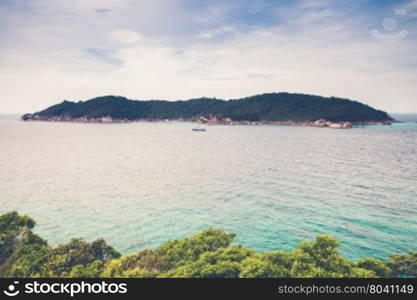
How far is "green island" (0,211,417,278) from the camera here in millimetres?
16281

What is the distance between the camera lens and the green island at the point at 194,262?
16281mm

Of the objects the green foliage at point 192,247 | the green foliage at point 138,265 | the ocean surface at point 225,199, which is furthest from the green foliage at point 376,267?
the green foliage at point 138,265

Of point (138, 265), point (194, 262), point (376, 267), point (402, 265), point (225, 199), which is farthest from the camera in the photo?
point (225, 199)

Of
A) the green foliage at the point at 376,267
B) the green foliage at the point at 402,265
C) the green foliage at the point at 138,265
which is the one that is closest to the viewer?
the green foliage at the point at 138,265

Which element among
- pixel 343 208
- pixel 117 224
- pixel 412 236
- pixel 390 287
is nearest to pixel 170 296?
pixel 390 287

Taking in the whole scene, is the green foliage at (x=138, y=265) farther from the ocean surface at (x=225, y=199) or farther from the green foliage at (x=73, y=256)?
the ocean surface at (x=225, y=199)

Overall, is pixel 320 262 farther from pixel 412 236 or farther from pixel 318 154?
pixel 318 154

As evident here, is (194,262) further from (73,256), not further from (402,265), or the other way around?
(402,265)

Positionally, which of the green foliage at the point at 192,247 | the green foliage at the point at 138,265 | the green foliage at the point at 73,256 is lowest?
the green foliage at the point at 73,256

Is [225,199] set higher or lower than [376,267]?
lower

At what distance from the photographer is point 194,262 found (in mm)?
17938

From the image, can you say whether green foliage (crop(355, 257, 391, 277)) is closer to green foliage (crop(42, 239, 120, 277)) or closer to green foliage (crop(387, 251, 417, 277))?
green foliage (crop(387, 251, 417, 277))

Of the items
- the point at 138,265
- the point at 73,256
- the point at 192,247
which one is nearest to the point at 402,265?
the point at 192,247

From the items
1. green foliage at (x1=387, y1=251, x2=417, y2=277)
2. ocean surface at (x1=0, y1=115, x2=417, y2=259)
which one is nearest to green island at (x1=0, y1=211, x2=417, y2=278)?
green foliage at (x1=387, y1=251, x2=417, y2=277)
